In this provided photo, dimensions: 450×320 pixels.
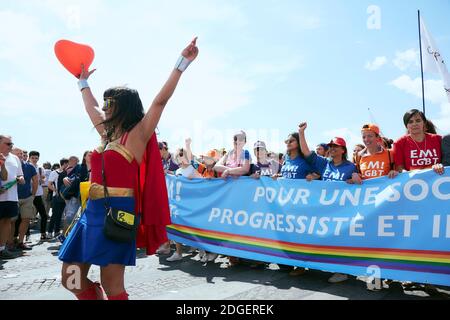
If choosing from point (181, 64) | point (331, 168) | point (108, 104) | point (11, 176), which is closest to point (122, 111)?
point (108, 104)

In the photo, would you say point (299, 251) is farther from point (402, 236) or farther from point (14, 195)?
point (14, 195)

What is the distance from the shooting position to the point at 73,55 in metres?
3.06

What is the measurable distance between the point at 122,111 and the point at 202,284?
308cm

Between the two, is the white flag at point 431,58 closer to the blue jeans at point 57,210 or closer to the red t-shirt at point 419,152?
the red t-shirt at point 419,152

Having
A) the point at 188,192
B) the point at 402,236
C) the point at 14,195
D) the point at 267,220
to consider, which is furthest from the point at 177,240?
the point at 402,236

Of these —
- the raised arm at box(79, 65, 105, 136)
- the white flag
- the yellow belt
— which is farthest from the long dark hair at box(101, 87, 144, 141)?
the white flag

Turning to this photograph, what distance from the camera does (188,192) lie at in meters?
6.78

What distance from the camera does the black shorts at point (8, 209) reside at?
6.96 meters

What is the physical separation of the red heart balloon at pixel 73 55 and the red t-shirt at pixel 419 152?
377cm

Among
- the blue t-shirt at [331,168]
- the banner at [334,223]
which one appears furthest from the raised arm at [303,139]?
the banner at [334,223]

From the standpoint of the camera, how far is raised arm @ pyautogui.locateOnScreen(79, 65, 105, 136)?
2.82 metres

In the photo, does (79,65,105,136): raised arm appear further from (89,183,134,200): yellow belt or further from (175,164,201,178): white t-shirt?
(175,164,201,178): white t-shirt

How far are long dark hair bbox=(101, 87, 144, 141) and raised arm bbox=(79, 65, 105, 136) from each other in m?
0.15
